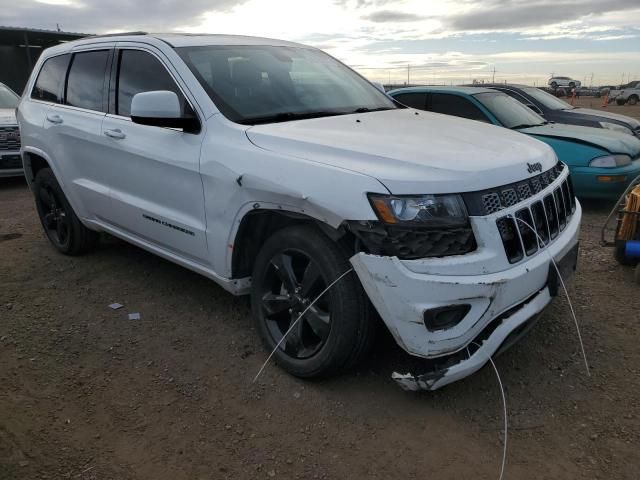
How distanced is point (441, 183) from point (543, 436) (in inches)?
49.7

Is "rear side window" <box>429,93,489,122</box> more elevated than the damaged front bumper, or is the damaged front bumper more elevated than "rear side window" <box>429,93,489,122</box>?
"rear side window" <box>429,93,489,122</box>

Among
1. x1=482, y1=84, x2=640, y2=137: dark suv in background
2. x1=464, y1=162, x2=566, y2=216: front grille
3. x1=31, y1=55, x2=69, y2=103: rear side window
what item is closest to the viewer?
x1=464, y1=162, x2=566, y2=216: front grille

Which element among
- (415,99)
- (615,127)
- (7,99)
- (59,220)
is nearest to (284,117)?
(59,220)

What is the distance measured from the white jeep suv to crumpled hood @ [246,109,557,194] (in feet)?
0.03

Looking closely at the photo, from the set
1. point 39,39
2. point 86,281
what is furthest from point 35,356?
point 39,39

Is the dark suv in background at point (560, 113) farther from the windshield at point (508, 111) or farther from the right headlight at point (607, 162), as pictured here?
the right headlight at point (607, 162)

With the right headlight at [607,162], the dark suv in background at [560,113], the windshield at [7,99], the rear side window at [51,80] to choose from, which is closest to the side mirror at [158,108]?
the rear side window at [51,80]

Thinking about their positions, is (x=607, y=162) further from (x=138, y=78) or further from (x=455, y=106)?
(x=138, y=78)

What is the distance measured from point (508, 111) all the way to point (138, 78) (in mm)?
5024

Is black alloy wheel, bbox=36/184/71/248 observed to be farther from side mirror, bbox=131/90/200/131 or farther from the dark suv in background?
the dark suv in background

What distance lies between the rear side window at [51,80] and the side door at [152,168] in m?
0.97

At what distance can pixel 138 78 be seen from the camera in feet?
12.2

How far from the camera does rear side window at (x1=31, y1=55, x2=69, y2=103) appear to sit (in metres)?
4.63

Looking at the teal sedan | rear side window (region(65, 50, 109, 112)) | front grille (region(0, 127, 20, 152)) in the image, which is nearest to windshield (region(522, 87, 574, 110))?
the teal sedan
